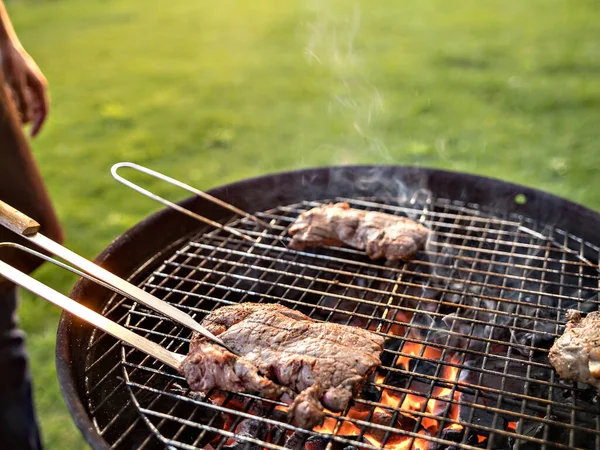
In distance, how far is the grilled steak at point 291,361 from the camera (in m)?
2.24

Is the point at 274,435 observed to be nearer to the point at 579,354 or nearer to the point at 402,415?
the point at 402,415

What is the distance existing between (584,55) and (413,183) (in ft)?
26.4

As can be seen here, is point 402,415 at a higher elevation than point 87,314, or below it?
below

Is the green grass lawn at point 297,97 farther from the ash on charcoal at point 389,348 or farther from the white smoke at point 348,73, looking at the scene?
the ash on charcoal at point 389,348

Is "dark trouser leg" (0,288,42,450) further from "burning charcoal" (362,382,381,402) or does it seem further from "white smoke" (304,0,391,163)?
"white smoke" (304,0,391,163)

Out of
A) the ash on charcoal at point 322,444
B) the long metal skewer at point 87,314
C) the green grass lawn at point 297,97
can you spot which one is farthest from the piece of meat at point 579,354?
the green grass lawn at point 297,97

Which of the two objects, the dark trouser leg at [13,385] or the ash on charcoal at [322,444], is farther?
the dark trouser leg at [13,385]

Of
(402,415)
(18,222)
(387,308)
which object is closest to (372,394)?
(402,415)

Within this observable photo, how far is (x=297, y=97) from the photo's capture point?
9.69 metres

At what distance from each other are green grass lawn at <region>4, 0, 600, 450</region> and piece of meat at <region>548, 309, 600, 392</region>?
3.58m

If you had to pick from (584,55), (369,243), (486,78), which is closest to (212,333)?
(369,243)

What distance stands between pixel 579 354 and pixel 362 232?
1355 mm

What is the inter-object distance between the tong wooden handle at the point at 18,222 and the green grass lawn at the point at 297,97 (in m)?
2.44

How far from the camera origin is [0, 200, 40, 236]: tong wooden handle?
8.41 ft
